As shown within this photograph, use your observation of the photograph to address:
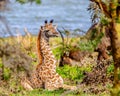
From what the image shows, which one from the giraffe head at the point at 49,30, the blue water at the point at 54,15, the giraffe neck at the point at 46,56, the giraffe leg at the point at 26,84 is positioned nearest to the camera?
the giraffe leg at the point at 26,84

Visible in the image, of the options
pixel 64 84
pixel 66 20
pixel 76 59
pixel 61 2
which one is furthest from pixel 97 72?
pixel 61 2

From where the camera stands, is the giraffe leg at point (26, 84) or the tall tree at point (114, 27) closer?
the tall tree at point (114, 27)

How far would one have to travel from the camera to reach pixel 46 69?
1247 cm

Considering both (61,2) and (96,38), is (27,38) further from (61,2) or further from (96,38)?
(61,2)

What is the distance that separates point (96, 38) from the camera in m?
6.71

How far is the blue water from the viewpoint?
26281mm

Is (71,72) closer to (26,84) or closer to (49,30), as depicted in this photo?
(49,30)

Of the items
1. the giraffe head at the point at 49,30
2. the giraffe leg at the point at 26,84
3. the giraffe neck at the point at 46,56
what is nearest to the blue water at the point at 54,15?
the giraffe head at the point at 49,30

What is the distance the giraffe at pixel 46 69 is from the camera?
12.2m

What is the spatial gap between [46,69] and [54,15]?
18572 millimetres

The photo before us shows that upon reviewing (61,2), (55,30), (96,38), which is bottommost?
(61,2)

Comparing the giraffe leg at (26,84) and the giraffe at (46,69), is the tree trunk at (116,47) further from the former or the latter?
the giraffe at (46,69)

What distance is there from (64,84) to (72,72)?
1241 millimetres

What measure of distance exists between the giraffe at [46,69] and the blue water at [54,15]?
11.4 m
